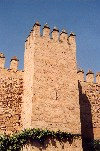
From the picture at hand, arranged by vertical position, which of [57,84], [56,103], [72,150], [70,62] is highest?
[70,62]

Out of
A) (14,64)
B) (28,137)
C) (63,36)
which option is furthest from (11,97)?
(63,36)

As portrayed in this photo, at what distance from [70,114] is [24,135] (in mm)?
3021

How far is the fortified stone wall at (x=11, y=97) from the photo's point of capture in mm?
15945

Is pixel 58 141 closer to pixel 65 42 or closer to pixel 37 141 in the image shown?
pixel 37 141

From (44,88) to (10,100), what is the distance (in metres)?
2.44

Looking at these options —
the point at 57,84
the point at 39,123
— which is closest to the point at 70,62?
the point at 57,84

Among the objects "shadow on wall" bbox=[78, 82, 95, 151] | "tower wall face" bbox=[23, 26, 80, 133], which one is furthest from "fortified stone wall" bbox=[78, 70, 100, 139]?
"tower wall face" bbox=[23, 26, 80, 133]

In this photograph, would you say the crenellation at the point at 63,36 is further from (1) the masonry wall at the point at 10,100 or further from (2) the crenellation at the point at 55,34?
(1) the masonry wall at the point at 10,100

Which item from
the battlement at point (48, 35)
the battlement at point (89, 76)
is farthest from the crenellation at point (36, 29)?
the battlement at point (89, 76)

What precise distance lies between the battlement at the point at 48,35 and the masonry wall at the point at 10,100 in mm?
2213

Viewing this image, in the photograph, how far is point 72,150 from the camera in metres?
14.5

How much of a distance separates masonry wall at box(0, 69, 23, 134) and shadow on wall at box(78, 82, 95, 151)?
4476 millimetres

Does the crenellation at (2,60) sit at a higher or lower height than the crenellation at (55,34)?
lower

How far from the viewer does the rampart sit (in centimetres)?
1500
